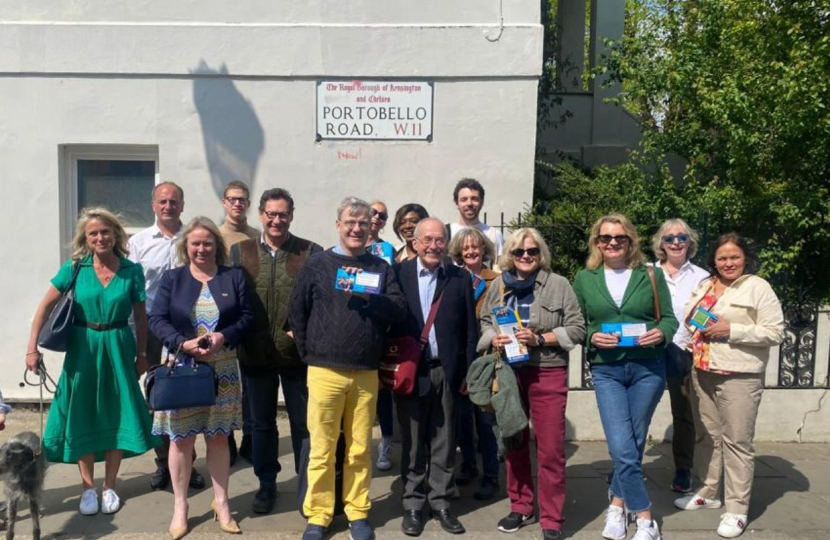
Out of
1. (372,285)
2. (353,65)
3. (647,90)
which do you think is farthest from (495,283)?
(647,90)

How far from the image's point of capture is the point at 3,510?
469 cm

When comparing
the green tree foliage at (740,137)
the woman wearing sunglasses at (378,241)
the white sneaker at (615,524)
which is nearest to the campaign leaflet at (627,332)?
the white sneaker at (615,524)

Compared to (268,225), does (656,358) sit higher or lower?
lower

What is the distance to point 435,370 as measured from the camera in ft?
15.1

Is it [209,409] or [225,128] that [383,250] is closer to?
[209,409]

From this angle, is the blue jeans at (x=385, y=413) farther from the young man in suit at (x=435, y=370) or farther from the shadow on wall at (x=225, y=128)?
the shadow on wall at (x=225, y=128)

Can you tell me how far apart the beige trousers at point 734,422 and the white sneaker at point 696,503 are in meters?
0.25

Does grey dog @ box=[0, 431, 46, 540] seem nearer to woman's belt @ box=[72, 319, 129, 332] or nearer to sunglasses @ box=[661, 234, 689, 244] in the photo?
woman's belt @ box=[72, 319, 129, 332]

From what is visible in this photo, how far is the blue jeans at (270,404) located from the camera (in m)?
4.89

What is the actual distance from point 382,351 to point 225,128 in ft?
10.8

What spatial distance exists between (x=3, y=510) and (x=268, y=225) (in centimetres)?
230

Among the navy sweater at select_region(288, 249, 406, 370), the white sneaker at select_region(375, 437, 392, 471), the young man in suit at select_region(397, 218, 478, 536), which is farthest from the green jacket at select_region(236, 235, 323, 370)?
the white sneaker at select_region(375, 437, 392, 471)

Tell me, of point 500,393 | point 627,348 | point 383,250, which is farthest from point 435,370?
point 383,250

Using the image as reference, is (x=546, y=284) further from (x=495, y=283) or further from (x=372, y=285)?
(x=372, y=285)
